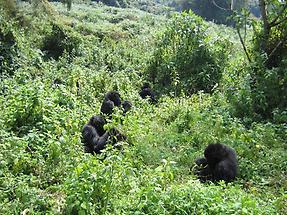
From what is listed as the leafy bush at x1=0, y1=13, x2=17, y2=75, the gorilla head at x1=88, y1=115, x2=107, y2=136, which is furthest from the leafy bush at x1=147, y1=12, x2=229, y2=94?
the gorilla head at x1=88, y1=115, x2=107, y2=136

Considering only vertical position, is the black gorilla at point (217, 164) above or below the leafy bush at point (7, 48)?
above

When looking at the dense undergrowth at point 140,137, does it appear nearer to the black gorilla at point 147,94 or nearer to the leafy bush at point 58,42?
the black gorilla at point 147,94

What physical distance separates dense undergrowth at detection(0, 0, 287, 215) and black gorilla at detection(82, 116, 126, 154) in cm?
16

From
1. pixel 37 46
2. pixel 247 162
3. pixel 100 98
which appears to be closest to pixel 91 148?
pixel 247 162

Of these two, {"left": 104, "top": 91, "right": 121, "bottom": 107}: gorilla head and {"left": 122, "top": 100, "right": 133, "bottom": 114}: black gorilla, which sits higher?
{"left": 104, "top": 91, "right": 121, "bottom": 107}: gorilla head

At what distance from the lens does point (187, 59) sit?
1091cm

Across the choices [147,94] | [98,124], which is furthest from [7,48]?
[98,124]

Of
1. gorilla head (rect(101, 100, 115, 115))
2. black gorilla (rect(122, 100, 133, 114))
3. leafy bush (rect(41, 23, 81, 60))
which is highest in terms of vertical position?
gorilla head (rect(101, 100, 115, 115))

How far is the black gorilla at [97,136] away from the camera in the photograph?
5809mm

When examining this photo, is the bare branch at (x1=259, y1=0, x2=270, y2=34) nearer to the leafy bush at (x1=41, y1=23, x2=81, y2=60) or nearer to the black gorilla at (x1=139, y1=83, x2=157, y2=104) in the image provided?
the black gorilla at (x1=139, y1=83, x2=157, y2=104)

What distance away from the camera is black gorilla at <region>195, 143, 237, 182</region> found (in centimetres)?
499

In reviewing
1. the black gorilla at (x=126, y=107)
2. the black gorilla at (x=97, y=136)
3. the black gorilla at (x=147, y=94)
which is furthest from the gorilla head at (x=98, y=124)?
the black gorilla at (x=147, y=94)

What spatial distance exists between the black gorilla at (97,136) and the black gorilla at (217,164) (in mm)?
1282

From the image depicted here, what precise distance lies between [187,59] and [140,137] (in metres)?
5.24
